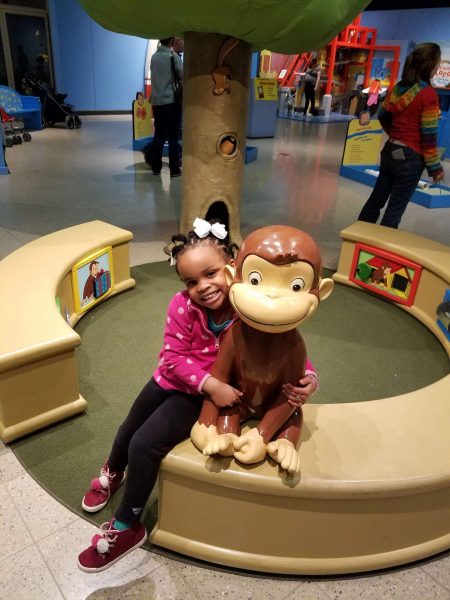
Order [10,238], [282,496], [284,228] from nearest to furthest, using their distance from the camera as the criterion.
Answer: [284,228] < [282,496] < [10,238]

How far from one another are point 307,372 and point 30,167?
6.52m

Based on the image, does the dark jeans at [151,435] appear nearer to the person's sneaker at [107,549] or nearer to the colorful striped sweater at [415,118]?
the person's sneaker at [107,549]

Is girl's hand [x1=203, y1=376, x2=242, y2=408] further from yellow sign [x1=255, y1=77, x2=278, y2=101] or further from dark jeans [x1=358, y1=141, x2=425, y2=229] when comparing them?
yellow sign [x1=255, y1=77, x2=278, y2=101]

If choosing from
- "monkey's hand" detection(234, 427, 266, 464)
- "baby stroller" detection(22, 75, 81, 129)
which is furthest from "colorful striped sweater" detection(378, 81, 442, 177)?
"baby stroller" detection(22, 75, 81, 129)

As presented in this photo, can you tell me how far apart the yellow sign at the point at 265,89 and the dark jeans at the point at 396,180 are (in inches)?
A: 260

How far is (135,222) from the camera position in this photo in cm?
495

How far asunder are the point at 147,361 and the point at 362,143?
5861 millimetres

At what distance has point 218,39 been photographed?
3.34 meters

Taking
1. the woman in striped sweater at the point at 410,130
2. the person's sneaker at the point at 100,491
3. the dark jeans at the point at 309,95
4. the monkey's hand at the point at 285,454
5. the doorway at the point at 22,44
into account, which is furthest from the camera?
the dark jeans at the point at 309,95

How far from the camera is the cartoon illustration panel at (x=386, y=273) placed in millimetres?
3336

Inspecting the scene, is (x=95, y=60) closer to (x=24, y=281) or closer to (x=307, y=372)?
(x=24, y=281)

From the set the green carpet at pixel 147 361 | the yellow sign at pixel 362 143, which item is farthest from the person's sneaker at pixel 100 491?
the yellow sign at pixel 362 143

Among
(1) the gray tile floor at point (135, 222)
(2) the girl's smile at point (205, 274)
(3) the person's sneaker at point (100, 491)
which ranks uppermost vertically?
(2) the girl's smile at point (205, 274)

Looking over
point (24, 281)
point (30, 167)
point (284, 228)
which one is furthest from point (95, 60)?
point (284, 228)
